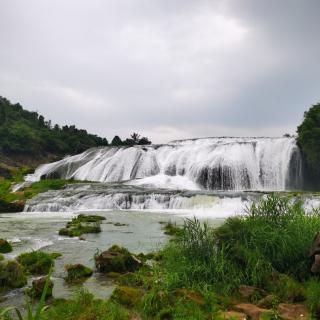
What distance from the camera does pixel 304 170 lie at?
44406 mm

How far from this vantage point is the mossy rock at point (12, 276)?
8.96 m

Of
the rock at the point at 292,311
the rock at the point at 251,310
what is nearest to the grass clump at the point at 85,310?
the rock at the point at 251,310

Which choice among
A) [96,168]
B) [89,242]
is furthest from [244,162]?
[89,242]

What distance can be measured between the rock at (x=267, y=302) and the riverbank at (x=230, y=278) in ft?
0.05

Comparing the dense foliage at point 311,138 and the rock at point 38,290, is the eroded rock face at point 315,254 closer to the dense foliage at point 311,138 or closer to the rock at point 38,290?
the rock at point 38,290

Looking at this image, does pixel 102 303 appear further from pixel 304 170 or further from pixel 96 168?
pixel 96 168

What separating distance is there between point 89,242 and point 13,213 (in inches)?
605

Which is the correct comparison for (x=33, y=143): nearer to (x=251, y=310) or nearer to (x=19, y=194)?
(x=19, y=194)

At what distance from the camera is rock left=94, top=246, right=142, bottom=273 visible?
33.8 ft

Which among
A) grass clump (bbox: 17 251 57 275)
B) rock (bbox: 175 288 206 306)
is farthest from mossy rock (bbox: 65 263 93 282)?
rock (bbox: 175 288 206 306)

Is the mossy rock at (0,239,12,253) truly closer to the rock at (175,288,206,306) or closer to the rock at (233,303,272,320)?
the rock at (175,288,206,306)

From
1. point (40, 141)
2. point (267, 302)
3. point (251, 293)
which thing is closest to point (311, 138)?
point (251, 293)

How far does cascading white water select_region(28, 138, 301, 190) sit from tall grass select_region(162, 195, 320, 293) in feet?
105

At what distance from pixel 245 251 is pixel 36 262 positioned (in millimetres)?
5445
